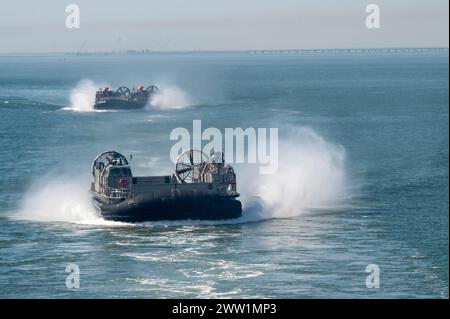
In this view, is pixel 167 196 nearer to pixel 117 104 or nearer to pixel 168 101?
pixel 117 104

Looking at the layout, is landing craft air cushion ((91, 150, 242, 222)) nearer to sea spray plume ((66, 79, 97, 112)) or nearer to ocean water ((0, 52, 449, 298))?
ocean water ((0, 52, 449, 298))

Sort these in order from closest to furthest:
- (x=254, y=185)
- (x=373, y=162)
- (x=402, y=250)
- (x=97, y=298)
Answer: (x=97, y=298) < (x=402, y=250) < (x=254, y=185) < (x=373, y=162)

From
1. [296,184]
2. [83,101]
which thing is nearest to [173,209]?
[296,184]

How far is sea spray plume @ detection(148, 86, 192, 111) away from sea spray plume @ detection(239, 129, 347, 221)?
6979 cm

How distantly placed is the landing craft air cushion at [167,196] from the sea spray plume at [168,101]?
9309cm

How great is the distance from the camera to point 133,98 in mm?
163625

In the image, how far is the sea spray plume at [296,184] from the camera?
246 feet

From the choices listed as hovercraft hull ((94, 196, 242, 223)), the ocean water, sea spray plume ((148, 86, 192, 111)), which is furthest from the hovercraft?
hovercraft hull ((94, 196, 242, 223))

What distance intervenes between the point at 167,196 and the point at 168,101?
104 metres

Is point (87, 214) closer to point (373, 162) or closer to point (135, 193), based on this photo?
point (135, 193)

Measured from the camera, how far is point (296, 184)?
266 ft
